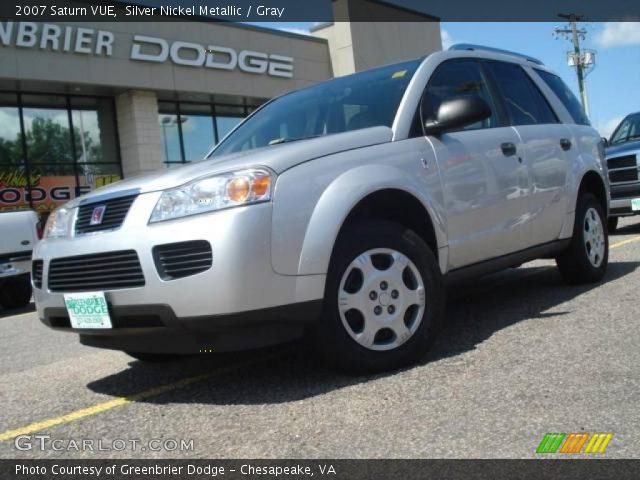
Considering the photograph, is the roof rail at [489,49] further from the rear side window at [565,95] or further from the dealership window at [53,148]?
the dealership window at [53,148]

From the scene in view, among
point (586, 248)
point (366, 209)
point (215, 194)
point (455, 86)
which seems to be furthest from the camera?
point (586, 248)

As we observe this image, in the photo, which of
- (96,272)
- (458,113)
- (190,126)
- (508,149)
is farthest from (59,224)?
(190,126)

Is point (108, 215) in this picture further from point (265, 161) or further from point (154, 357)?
point (154, 357)

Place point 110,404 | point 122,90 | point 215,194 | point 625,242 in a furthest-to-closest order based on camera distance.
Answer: point 122,90 → point 625,242 → point 110,404 → point 215,194

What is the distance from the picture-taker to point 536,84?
5316mm

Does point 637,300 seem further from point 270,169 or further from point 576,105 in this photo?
point 270,169

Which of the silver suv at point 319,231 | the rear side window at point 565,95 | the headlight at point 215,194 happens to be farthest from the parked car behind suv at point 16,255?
the rear side window at point 565,95

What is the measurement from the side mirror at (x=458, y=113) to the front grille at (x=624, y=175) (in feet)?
22.5

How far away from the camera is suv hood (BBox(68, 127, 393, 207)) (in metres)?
3.11

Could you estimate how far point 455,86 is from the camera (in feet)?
14.4

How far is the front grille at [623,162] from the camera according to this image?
973cm

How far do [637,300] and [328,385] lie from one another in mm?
2587

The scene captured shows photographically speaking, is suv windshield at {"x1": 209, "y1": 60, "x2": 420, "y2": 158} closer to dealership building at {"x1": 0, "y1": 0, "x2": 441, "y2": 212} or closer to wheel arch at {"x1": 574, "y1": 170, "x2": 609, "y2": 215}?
wheel arch at {"x1": 574, "y1": 170, "x2": 609, "y2": 215}

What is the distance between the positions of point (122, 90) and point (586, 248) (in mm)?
16851
